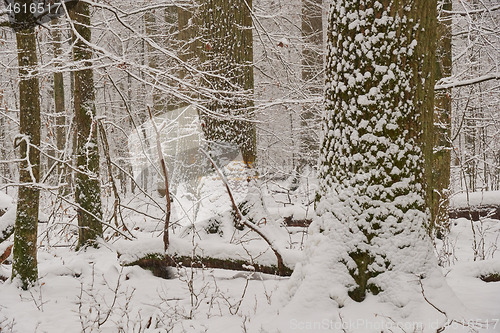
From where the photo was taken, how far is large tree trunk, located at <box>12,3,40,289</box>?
13.5ft

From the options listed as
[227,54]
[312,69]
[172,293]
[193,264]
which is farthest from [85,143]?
[312,69]

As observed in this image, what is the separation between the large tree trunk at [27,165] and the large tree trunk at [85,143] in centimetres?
139

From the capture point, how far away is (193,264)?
4.32m

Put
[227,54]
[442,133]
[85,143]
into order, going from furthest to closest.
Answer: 1. [442,133]
2. [227,54]
3. [85,143]

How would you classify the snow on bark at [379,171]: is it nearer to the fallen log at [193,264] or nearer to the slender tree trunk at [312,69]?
the fallen log at [193,264]

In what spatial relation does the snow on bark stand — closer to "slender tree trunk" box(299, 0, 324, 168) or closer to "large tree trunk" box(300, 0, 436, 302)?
"large tree trunk" box(300, 0, 436, 302)

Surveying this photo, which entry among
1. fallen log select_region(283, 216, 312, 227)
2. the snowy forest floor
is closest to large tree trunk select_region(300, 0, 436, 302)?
the snowy forest floor

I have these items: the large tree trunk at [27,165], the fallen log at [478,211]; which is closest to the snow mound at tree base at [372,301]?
the large tree trunk at [27,165]

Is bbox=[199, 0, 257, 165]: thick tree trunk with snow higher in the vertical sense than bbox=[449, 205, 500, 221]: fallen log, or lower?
higher

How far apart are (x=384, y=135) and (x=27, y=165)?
3915mm

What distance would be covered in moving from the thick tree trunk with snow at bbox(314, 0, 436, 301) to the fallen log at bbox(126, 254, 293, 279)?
1.48 metres

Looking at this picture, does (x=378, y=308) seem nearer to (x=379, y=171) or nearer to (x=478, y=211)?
(x=379, y=171)

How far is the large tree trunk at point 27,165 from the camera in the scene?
4125 mm

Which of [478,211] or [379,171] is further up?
[379,171]
